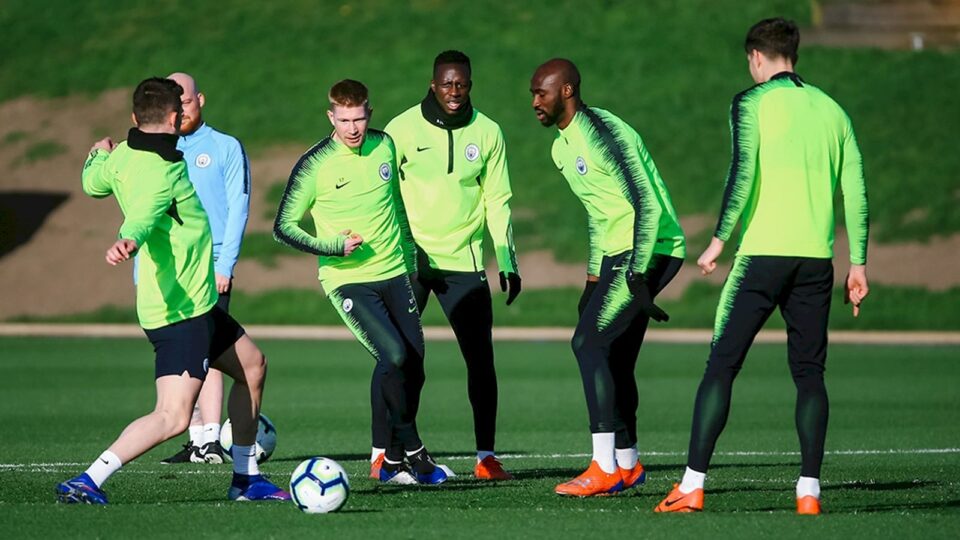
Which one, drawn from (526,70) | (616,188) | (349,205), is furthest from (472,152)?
(526,70)

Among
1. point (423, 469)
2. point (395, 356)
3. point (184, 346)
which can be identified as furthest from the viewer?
point (423, 469)

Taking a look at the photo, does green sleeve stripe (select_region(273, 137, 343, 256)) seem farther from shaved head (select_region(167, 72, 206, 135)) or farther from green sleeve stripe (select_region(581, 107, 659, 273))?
green sleeve stripe (select_region(581, 107, 659, 273))

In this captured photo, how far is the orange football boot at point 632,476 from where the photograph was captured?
9992mm

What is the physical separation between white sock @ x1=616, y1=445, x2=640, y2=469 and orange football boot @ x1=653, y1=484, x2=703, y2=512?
1418mm

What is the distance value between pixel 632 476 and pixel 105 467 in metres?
3.19

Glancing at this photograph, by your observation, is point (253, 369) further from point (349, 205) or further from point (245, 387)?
point (349, 205)

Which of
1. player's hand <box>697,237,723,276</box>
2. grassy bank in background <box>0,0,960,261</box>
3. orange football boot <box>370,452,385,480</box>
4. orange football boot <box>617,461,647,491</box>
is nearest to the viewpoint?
player's hand <box>697,237,723,276</box>

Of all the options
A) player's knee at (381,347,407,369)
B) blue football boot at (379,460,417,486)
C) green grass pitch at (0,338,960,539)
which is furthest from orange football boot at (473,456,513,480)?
player's knee at (381,347,407,369)

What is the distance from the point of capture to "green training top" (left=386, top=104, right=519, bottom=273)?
10.9 m

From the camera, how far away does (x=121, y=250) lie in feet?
26.9

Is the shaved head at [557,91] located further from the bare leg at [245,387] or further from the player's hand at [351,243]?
the bare leg at [245,387]

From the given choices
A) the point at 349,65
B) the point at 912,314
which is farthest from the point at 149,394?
the point at 349,65

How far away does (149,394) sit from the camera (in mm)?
17703

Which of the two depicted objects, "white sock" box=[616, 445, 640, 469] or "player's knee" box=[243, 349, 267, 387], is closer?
"player's knee" box=[243, 349, 267, 387]
